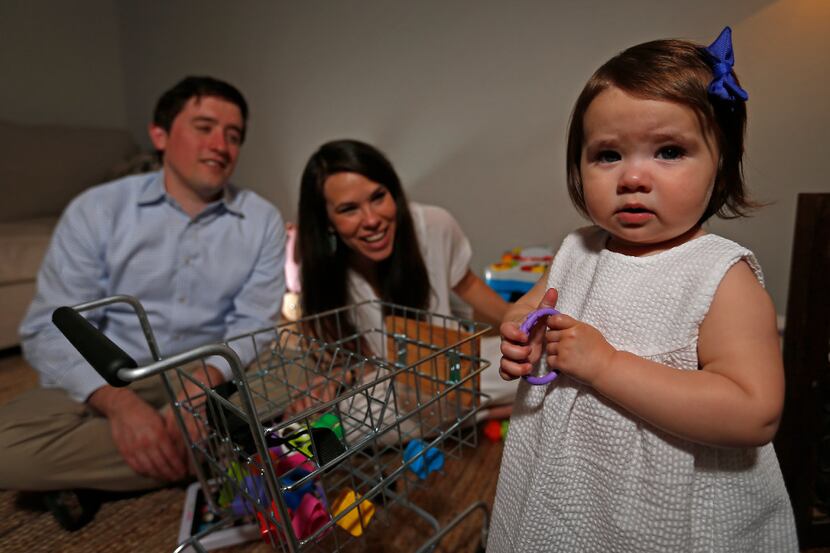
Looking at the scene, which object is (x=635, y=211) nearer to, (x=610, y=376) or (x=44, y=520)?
(x=610, y=376)

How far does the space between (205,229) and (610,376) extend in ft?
3.83

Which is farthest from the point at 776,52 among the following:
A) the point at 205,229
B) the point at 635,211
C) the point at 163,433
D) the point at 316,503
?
the point at 163,433

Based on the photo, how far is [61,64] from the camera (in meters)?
2.73

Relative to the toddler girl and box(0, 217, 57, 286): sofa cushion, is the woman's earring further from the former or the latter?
box(0, 217, 57, 286): sofa cushion

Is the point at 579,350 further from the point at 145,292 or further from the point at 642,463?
the point at 145,292

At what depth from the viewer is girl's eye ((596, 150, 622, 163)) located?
476 millimetres

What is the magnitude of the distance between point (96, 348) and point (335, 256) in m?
0.82

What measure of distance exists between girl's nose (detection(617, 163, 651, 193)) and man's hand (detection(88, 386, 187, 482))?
1.04 m

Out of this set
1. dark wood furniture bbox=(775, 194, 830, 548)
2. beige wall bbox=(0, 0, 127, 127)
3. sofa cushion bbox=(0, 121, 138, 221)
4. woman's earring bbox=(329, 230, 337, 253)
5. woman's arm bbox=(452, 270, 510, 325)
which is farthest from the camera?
beige wall bbox=(0, 0, 127, 127)

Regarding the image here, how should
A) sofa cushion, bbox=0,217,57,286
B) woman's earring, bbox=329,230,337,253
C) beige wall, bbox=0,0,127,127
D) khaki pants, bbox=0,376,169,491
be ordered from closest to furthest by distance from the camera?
khaki pants, bbox=0,376,169,491 → woman's earring, bbox=329,230,337,253 → sofa cushion, bbox=0,217,57,286 → beige wall, bbox=0,0,127,127

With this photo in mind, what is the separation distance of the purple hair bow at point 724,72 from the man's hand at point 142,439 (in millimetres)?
1163

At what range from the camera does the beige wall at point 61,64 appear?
2.49m

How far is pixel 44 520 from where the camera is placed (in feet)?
3.10

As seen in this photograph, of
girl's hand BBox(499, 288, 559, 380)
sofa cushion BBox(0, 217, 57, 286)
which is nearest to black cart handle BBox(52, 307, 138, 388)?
girl's hand BBox(499, 288, 559, 380)
